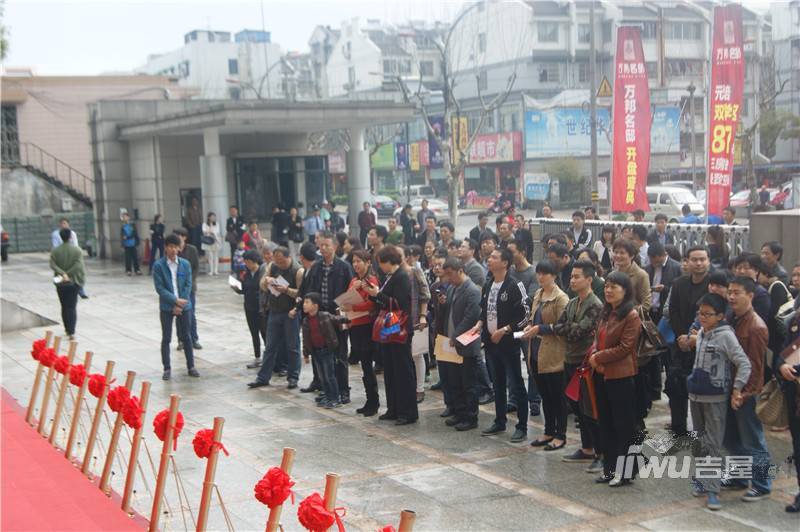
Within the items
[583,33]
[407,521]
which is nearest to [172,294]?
[407,521]

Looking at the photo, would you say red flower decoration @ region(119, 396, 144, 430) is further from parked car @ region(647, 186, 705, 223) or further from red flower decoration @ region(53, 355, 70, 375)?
parked car @ region(647, 186, 705, 223)

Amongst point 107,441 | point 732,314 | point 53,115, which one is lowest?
point 107,441

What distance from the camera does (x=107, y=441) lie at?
8984 mm

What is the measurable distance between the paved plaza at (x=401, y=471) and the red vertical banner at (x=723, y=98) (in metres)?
9.90

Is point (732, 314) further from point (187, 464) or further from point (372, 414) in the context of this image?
point (187, 464)

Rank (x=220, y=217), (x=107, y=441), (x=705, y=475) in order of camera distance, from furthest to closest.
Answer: (x=220, y=217)
(x=107, y=441)
(x=705, y=475)

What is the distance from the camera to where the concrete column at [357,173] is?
87.8ft

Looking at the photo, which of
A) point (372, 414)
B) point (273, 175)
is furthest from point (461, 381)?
point (273, 175)

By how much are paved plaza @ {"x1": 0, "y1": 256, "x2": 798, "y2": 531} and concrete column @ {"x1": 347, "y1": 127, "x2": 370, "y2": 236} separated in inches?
576

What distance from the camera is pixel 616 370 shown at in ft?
23.0

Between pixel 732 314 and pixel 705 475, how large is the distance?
→ 122cm

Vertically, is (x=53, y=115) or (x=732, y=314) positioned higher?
(x=53, y=115)

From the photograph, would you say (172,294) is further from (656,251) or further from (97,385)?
(656,251)

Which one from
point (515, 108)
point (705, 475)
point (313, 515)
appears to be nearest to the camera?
point (313, 515)
